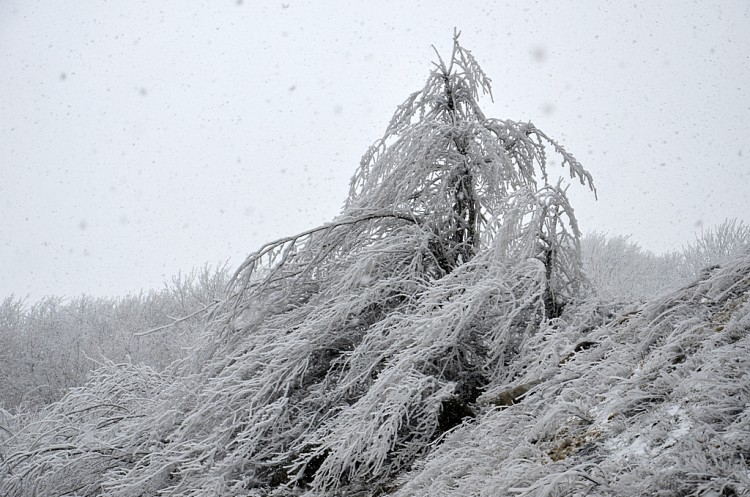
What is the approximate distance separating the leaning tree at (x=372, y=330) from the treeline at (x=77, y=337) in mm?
11899

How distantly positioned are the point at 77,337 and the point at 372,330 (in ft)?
64.6

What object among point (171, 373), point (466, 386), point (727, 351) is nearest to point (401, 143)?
point (466, 386)

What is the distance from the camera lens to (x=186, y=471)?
4.71 metres

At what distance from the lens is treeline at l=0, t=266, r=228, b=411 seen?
1916cm

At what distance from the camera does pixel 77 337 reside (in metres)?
21.5

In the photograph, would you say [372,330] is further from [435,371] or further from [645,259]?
[645,259]

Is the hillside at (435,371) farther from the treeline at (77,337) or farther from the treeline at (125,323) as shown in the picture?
the treeline at (77,337)

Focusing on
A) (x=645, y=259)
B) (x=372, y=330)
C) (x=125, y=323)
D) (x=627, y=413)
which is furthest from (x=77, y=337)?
(x=627, y=413)

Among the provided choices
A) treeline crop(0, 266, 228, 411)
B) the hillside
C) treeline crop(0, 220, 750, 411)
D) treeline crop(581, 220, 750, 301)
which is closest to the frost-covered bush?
the hillside

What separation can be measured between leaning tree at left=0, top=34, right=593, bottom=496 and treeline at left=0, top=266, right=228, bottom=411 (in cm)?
1190

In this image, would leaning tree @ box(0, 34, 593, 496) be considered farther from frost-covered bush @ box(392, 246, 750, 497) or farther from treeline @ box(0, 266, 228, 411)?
treeline @ box(0, 266, 228, 411)

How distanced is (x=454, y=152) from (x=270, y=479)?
3.62 meters

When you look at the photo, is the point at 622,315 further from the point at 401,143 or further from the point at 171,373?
the point at 171,373

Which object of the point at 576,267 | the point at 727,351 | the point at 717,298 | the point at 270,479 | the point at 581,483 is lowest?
the point at 270,479
